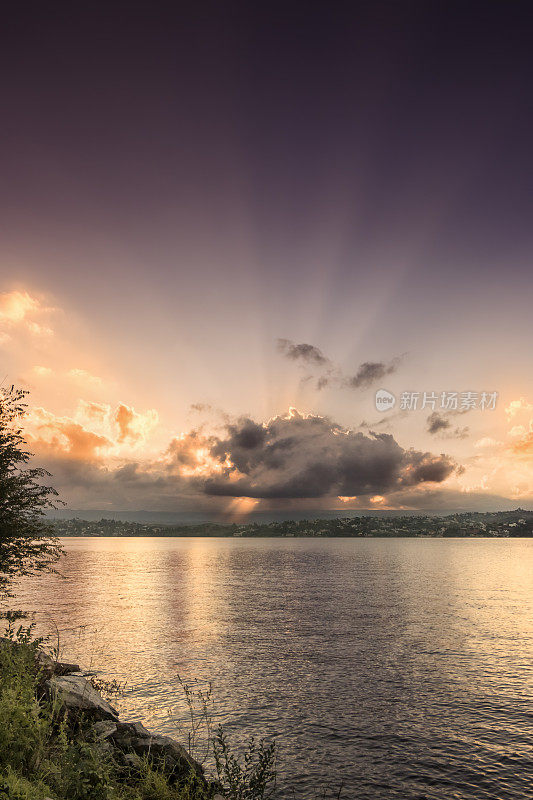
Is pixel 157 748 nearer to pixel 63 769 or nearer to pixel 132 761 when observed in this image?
pixel 132 761

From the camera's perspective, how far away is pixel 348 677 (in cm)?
3675

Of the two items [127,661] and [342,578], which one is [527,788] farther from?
[342,578]

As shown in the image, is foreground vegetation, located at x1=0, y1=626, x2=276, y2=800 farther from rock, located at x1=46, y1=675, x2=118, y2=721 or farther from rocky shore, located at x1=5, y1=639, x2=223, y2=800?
rock, located at x1=46, y1=675, x2=118, y2=721

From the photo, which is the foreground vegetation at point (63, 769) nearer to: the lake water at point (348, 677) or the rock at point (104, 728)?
the rock at point (104, 728)

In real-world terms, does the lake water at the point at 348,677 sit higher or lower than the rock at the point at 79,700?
lower

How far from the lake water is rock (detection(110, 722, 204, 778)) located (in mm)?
6115

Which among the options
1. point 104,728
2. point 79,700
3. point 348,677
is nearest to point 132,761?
point 104,728

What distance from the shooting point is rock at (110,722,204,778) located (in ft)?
56.5

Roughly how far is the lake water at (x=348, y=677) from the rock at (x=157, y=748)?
20.1 ft

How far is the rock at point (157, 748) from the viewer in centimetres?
1723

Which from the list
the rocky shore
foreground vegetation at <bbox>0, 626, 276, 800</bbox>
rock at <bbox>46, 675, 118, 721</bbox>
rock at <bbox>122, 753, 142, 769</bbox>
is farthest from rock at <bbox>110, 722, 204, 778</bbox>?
rock at <bbox>46, 675, 118, 721</bbox>

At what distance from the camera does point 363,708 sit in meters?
30.4

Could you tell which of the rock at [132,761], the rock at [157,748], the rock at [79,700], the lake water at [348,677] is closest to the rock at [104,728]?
the rock at [157,748]

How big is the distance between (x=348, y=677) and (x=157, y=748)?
76.2 ft
